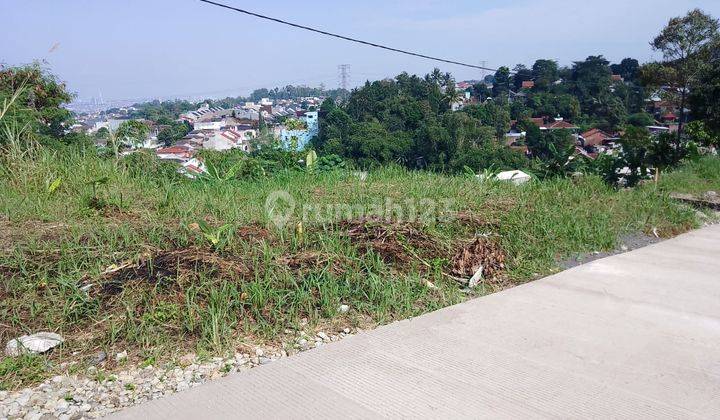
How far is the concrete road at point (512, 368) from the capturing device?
206 centimetres

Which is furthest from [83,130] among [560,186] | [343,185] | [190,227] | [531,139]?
[531,139]

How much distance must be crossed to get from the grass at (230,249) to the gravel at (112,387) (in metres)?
0.09

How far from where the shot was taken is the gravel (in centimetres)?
206

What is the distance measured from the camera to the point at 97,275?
2.91 m

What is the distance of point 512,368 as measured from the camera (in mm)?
2367

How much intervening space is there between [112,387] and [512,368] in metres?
1.72

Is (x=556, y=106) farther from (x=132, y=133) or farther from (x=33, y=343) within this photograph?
(x=33, y=343)

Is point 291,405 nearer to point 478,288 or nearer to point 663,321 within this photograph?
point 478,288

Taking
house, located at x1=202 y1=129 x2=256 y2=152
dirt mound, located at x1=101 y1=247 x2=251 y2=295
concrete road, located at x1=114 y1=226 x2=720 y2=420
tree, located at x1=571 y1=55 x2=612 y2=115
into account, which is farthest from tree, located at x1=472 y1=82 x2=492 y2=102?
dirt mound, located at x1=101 y1=247 x2=251 y2=295

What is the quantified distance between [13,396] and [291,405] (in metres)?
1.13

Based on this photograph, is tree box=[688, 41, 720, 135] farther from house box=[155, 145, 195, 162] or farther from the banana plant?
the banana plant

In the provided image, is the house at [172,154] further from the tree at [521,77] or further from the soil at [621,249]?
the tree at [521,77]

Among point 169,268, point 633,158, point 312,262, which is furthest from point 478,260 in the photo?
point 633,158

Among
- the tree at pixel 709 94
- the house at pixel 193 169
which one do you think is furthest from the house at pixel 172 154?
the tree at pixel 709 94
